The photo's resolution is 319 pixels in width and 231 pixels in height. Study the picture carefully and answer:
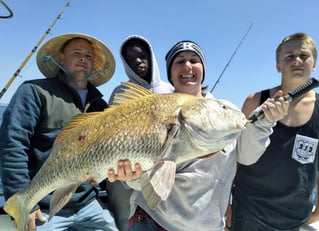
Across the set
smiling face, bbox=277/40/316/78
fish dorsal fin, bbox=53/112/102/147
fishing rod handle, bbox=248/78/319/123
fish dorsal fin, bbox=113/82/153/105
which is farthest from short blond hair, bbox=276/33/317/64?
fish dorsal fin, bbox=53/112/102/147

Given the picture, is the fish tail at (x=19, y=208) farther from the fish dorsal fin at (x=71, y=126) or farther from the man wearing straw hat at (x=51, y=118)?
the fish dorsal fin at (x=71, y=126)

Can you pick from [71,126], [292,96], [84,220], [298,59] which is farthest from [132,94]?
[298,59]

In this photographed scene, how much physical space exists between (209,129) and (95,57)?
226 cm

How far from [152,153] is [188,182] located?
17.7 inches

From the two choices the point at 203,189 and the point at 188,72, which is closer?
the point at 203,189

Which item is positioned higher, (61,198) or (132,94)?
(132,94)

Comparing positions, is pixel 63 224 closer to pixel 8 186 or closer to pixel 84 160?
pixel 8 186

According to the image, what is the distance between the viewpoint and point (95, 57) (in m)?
3.88

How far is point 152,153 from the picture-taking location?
2.18 metres

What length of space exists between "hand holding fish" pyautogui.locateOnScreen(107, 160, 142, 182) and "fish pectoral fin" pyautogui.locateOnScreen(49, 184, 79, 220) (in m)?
0.36

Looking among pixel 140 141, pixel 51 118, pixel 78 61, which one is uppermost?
pixel 78 61

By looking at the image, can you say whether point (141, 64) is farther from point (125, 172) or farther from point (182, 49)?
point (125, 172)

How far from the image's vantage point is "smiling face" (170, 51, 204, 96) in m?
2.77

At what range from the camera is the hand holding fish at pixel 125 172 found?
7.40ft
